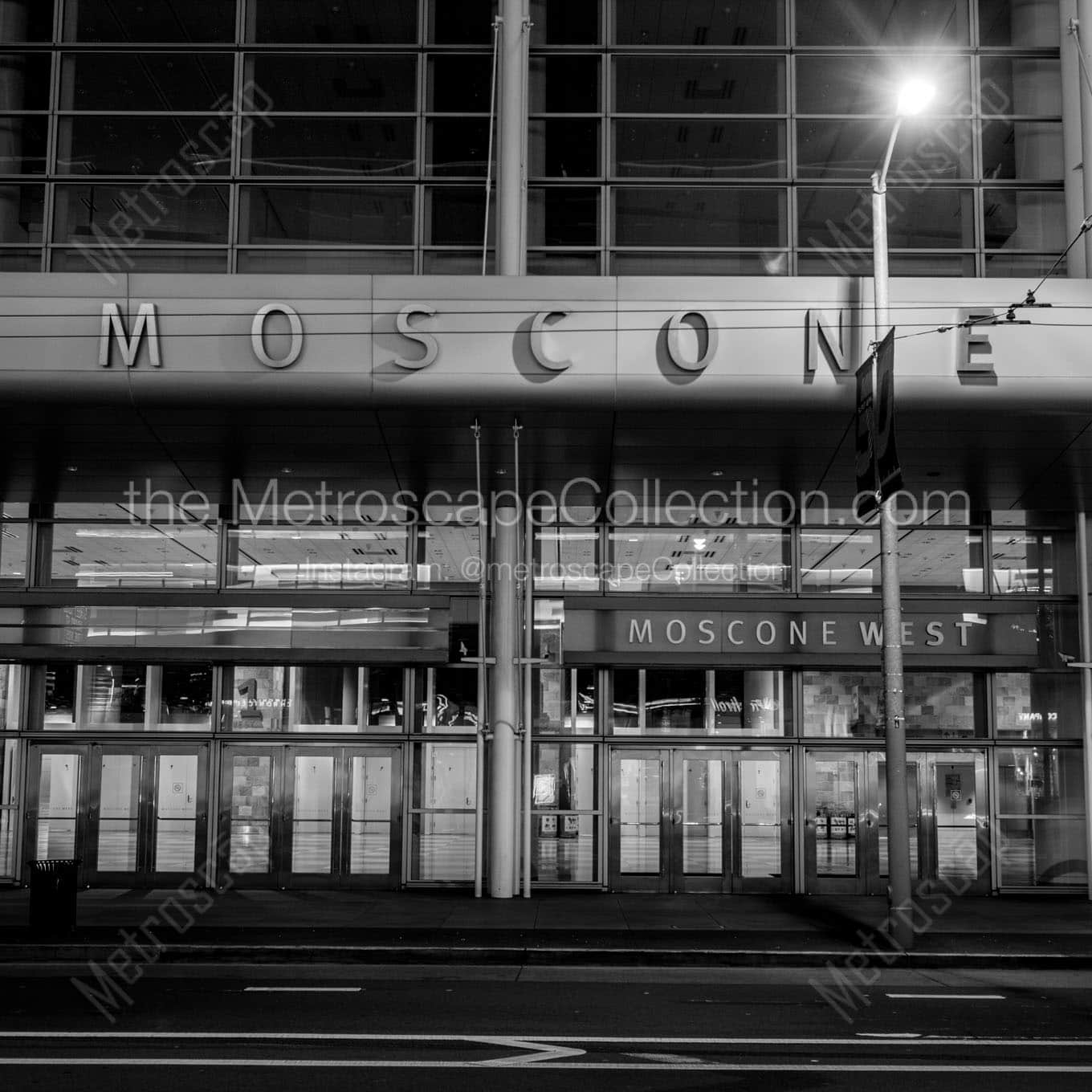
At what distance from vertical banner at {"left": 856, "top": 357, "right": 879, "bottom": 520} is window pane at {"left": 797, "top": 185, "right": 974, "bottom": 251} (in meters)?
4.28

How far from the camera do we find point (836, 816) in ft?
63.2

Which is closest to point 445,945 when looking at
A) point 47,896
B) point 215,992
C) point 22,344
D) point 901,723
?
point 215,992

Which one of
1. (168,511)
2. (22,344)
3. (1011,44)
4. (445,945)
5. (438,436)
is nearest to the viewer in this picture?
(445,945)

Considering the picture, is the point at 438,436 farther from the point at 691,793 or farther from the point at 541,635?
the point at 691,793

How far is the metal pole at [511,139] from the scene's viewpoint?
1736 cm

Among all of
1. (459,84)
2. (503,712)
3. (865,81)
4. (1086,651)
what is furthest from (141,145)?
(1086,651)

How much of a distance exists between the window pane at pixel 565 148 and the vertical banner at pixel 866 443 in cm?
602

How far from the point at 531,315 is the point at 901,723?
6.67 m

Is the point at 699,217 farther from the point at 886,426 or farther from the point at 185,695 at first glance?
the point at 185,695

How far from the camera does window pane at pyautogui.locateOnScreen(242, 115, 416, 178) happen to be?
18375 mm

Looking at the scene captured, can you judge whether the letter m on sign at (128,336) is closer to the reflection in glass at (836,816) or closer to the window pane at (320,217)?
the window pane at (320,217)

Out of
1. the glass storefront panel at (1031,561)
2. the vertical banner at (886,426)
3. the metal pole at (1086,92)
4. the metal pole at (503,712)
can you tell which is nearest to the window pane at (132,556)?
the metal pole at (503,712)

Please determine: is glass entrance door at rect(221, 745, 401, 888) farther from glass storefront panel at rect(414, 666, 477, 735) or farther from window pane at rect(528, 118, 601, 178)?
window pane at rect(528, 118, 601, 178)

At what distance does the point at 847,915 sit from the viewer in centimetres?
1619
